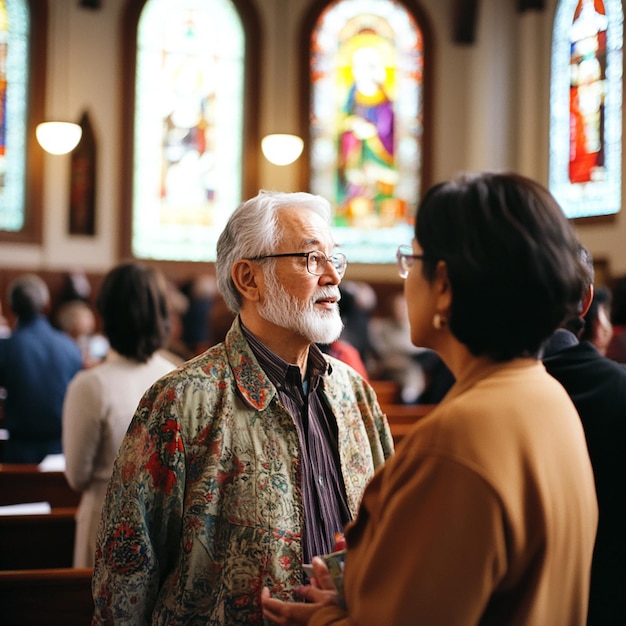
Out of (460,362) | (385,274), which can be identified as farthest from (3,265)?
(460,362)

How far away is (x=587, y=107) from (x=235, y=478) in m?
8.61

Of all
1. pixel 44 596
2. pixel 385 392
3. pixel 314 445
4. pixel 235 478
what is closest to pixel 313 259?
pixel 314 445

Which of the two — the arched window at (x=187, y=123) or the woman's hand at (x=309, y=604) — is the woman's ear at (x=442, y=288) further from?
the arched window at (x=187, y=123)

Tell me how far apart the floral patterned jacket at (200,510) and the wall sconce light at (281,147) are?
755cm

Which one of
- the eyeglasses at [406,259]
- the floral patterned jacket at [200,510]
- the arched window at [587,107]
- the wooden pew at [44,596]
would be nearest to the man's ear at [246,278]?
the floral patterned jacket at [200,510]

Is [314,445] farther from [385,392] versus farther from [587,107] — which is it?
[587,107]

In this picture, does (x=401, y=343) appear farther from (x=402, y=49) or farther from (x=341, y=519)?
(x=341, y=519)

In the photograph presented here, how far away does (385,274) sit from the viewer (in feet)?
33.9

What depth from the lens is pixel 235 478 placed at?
5.64 feet

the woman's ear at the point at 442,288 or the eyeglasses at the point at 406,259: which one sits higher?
the eyeglasses at the point at 406,259

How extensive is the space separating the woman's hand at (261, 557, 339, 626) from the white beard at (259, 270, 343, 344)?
622 millimetres

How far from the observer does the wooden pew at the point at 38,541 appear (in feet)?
9.20

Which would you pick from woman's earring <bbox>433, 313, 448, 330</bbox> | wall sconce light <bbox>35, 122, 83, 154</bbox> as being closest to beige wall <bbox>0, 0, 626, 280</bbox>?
wall sconce light <bbox>35, 122, 83, 154</bbox>

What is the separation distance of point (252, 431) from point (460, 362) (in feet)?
2.06
